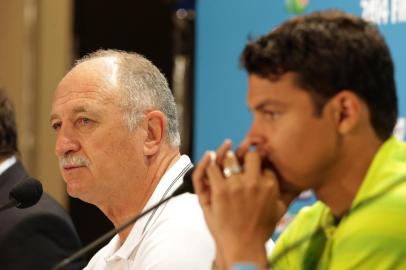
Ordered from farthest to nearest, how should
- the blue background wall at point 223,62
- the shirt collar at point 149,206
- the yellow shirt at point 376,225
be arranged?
the blue background wall at point 223,62 → the shirt collar at point 149,206 → the yellow shirt at point 376,225

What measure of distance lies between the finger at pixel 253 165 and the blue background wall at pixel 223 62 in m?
1.79

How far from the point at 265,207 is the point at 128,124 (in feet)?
2.99

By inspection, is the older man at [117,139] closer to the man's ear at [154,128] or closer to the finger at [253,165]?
the man's ear at [154,128]

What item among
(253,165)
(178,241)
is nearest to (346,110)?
(253,165)

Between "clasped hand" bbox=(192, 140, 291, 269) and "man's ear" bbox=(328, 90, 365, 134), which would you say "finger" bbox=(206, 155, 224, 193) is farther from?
A: "man's ear" bbox=(328, 90, 365, 134)

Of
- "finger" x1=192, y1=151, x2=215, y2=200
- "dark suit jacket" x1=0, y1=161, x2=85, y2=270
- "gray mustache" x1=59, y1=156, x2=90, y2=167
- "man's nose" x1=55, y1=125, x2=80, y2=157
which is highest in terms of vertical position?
"finger" x1=192, y1=151, x2=215, y2=200

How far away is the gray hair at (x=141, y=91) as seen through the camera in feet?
8.70

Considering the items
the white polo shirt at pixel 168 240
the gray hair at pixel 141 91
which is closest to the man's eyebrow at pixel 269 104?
the white polo shirt at pixel 168 240

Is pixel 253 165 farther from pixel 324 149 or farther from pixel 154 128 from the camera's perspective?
pixel 154 128

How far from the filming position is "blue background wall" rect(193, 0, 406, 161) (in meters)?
3.66

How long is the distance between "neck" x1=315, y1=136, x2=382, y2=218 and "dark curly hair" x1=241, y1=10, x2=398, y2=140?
1.5 inches

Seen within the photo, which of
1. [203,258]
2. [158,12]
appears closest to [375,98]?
[203,258]

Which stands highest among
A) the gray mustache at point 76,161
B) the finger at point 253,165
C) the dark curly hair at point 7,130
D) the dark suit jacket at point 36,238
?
the finger at point 253,165

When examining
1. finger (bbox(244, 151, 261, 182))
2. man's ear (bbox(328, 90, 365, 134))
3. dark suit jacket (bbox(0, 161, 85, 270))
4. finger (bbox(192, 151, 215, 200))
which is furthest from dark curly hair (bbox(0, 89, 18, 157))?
man's ear (bbox(328, 90, 365, 134))
